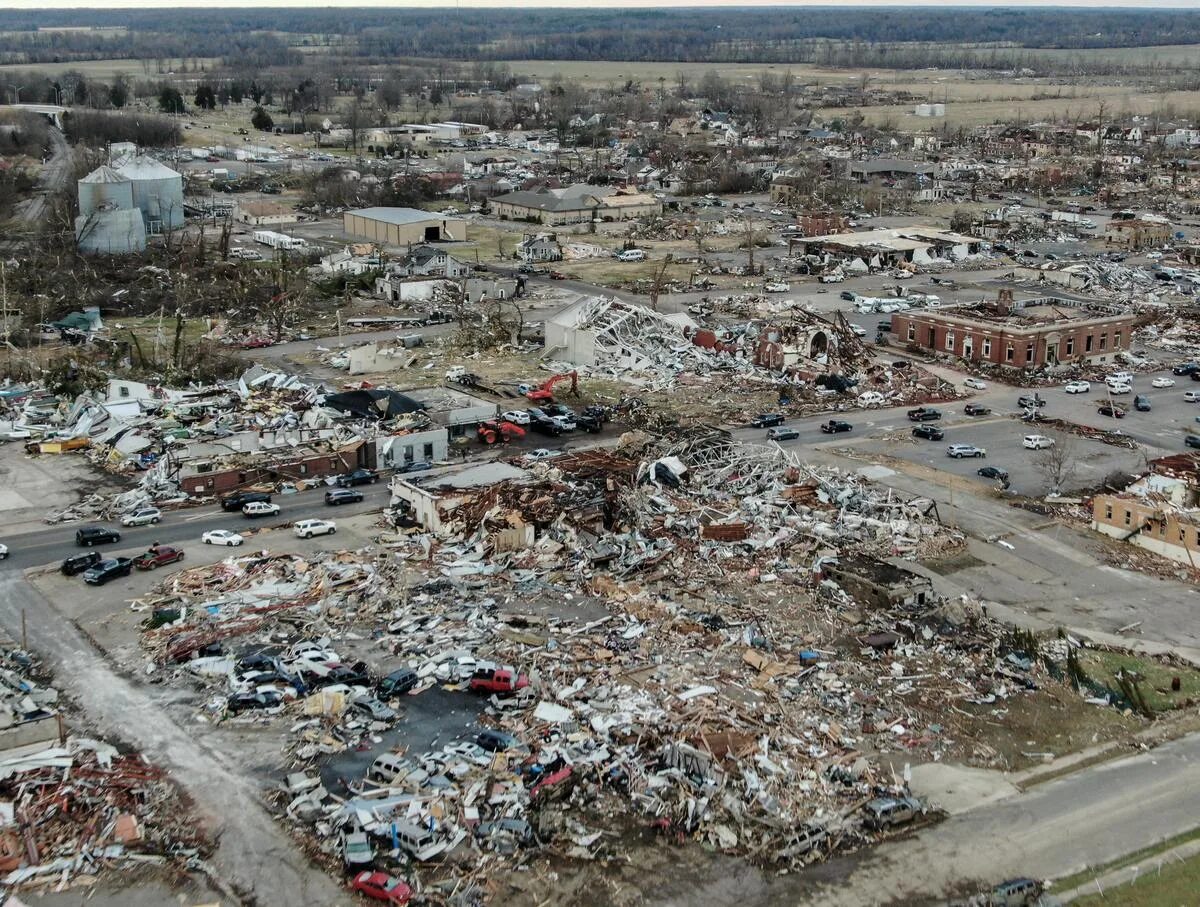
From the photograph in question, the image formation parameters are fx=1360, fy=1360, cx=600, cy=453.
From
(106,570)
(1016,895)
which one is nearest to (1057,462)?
(1016,895)

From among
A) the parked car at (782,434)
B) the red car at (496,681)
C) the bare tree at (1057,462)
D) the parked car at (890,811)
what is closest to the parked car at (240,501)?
the red car at (496,681)

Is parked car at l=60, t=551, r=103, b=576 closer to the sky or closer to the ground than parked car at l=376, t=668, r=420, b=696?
closer to the ground

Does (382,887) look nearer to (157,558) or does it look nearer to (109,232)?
(157,558)

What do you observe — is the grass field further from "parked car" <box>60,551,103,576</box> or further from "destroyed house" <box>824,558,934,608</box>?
"destroyed house" <box>824,558,934,608</box>

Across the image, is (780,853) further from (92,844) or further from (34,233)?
(34,233)

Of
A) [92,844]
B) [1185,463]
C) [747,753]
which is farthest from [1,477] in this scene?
[1185,463]

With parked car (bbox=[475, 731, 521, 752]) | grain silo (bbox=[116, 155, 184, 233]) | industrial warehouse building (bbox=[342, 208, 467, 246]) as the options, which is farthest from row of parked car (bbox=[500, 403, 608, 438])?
grain silo (bbox=[116, 155, 184, 233])

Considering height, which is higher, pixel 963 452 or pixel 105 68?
pixel 963 452
